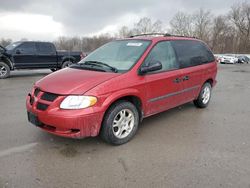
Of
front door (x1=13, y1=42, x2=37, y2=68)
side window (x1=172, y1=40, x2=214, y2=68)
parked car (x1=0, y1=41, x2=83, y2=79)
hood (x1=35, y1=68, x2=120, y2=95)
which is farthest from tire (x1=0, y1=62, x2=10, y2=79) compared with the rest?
side window (x1=172, y1=40, x2=214, y2=68)

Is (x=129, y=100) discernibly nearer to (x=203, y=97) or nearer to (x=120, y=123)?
(x=120, y=123)

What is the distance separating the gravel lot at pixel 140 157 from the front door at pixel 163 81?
19.5 inches

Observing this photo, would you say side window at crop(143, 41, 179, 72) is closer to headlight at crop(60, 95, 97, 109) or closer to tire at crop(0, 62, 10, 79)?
headlight at crop(60, 95, 97, 109)

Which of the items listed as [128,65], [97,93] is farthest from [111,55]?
[97,93]

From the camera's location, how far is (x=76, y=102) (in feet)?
10.3

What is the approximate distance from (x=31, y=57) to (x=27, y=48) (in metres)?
0.48

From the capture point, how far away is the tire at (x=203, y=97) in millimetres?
5676

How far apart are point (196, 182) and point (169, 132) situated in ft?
5.14

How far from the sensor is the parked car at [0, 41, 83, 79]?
11.0m

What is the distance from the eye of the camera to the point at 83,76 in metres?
3.55

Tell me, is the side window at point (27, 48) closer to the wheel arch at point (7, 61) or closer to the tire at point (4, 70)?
the wheel arch at point (7, 61)

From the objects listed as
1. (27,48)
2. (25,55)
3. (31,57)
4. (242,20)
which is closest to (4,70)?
(25,55)

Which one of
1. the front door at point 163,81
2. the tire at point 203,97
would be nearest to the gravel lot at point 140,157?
the front door at point 163,81

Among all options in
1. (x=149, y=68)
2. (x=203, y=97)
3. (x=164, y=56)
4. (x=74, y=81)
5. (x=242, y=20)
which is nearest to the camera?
(x=74, y=81)
